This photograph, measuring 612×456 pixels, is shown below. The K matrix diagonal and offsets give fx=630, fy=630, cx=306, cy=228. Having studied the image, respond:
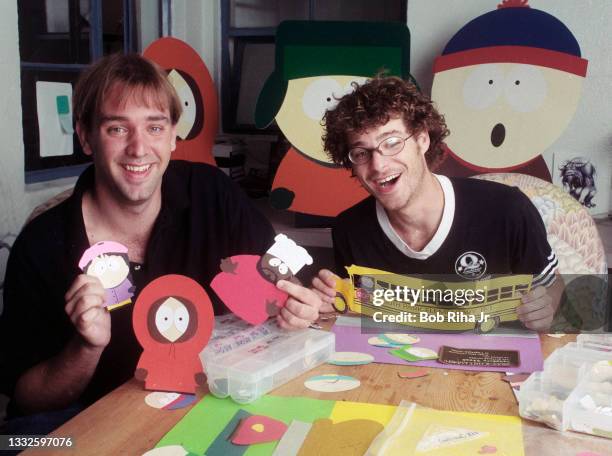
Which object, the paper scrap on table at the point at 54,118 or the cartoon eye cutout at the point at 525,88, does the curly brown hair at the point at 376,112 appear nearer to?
the cartoon eye cutout at the point at 525,88

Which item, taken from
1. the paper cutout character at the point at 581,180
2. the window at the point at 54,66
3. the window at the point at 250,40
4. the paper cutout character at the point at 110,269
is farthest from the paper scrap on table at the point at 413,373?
the window at the point at 250,40

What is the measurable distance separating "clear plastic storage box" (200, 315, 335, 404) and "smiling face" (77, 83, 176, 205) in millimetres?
362

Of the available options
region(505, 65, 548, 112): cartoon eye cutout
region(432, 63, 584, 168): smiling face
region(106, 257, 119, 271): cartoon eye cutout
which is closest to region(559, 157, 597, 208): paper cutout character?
region(432, 63, 584, 168): smiling face

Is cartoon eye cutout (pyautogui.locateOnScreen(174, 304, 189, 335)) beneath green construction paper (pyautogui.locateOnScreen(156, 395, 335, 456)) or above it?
above

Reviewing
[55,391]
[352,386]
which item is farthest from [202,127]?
[352,386]

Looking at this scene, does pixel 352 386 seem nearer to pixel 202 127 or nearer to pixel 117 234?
pixel 117 234

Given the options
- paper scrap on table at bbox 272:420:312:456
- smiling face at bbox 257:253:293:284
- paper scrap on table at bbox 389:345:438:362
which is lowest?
paper scrap on table at bbox 272:420:312:456

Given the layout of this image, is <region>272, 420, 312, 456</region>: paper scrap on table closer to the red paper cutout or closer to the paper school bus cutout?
the red paper cutout

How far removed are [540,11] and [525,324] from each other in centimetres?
146

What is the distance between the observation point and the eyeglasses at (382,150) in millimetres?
1481

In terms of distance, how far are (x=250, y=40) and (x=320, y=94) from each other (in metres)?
0.77

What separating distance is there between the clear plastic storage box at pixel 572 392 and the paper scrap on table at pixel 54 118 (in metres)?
1.90

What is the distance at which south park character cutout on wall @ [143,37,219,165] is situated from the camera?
8.57ft

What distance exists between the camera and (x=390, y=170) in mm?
1470
